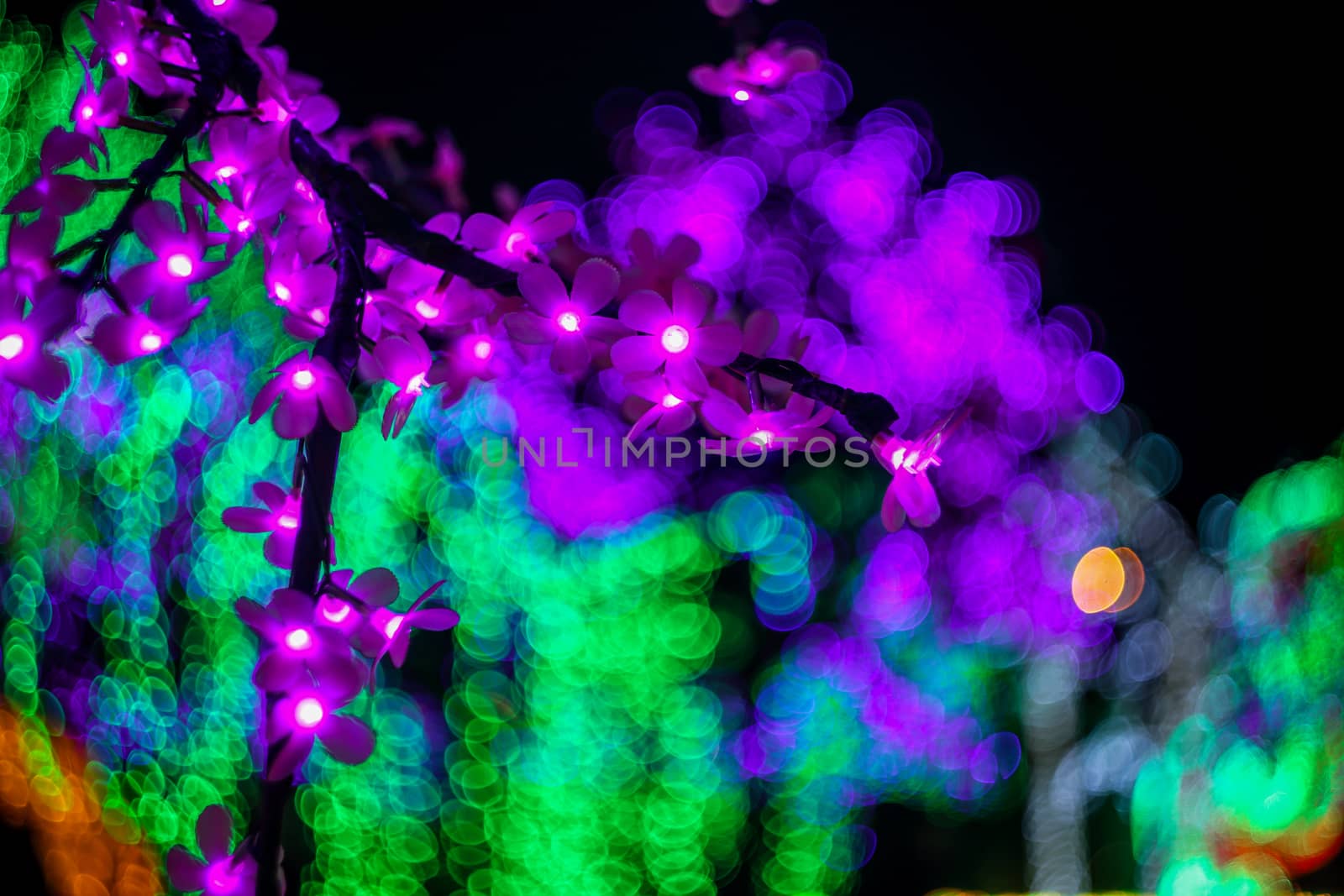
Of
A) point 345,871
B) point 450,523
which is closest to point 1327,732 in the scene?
point 450,523

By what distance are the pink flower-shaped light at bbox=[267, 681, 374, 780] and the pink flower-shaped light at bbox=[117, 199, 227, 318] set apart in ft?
1.00

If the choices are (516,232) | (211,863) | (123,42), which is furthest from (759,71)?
(211,863)

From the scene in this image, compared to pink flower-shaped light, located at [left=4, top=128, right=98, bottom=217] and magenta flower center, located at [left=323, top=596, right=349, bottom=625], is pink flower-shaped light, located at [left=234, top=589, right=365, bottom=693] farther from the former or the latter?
pink flower-shaped light, located at [left=4, top=128, right=98, bottom=217]

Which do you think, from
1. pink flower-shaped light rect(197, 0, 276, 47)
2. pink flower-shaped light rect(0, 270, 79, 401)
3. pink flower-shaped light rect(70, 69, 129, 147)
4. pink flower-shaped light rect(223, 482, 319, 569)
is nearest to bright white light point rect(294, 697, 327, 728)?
pink flower-shaped light rect(223, 482, 319, 569)

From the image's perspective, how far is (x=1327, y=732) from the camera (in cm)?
277

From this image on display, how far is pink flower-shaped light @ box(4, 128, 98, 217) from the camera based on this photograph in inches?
20.7

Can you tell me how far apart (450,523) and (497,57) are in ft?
5.15

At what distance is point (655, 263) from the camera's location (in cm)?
59

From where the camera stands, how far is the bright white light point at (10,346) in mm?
481

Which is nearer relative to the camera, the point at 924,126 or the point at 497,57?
the point at 497,57

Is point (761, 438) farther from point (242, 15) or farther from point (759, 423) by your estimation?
point (242, 15)

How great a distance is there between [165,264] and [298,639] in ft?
1.03

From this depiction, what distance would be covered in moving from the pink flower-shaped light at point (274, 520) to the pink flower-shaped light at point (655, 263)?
0.34 meters

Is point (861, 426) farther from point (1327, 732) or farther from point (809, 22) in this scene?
point (1327, 732)
